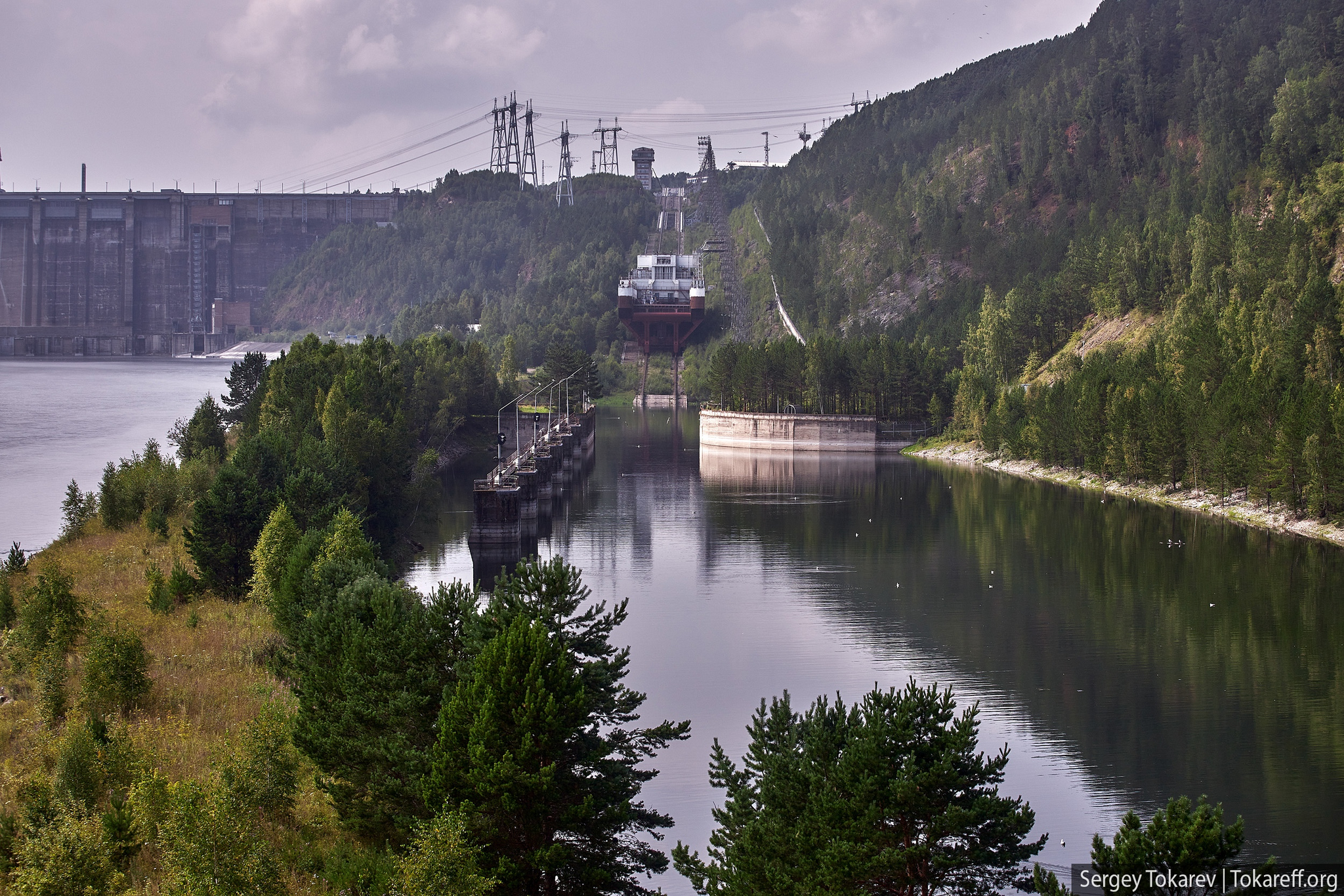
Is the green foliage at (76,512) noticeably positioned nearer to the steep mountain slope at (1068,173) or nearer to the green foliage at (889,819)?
the green foliage at (889,819)

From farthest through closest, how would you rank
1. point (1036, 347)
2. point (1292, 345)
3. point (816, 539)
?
point (1036, 347) < point (1292, 345) < point (816, 539)

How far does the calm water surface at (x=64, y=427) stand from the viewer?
65.1m

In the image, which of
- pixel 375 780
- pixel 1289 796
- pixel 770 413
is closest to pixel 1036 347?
pixel 770 413

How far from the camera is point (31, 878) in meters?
18.5

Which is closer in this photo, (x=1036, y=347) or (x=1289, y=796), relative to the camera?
(x=1289, y=796)

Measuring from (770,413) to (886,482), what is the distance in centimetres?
3089

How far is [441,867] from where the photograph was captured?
17000mm

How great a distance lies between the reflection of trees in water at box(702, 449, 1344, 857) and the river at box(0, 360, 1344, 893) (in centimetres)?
12

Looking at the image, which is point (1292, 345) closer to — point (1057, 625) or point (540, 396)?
point (1057, 625)

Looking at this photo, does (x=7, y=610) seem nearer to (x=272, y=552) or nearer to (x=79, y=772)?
(x=272, y=552)

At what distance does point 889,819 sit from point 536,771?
5.45 m

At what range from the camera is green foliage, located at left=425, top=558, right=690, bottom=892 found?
1912cm

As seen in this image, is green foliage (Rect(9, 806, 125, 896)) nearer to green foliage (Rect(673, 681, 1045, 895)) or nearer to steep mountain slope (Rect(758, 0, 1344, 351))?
green foliage (Rect(673, 681, 1045, 895))

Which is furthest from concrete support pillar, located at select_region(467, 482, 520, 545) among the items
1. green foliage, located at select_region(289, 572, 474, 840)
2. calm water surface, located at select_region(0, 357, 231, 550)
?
green foliage, located at select_region(289, 572, 474, 840)
